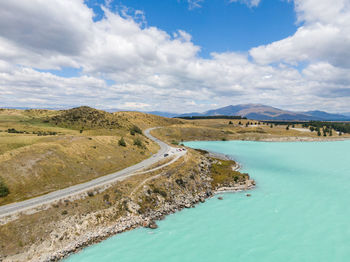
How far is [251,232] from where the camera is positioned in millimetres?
34938

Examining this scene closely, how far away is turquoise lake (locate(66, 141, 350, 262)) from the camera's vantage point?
96.3 ft

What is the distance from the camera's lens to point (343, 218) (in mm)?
39094

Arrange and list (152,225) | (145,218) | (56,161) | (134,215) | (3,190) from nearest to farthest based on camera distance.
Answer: (3,190), (152,225), (145,218), (134,215), (56,161)

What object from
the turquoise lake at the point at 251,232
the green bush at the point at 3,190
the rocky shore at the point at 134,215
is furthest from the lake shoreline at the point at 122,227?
the green bush at the point at 3,190

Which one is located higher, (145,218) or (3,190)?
(3,190)

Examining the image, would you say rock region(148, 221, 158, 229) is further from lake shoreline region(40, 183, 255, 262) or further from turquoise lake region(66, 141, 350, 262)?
turquoise lake region(66, 141, 350, 262)

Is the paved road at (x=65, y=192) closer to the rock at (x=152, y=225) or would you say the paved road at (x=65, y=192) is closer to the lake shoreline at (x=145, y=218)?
the lake shoreline at (x=145, y=218)

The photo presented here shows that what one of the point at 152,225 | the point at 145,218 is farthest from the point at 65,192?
the point at 152,225

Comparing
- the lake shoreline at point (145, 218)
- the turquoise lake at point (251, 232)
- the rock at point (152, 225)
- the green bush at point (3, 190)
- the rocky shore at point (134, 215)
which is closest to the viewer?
the rocky shore at point (134, 215)

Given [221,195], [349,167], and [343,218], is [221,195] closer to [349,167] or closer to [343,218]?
[343,218]

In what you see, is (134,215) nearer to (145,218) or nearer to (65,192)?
(145,218)

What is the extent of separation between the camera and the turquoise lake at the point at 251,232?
29344 millimetres

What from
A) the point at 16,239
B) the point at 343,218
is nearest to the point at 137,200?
the point at 16,239

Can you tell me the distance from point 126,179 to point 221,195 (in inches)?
1001
